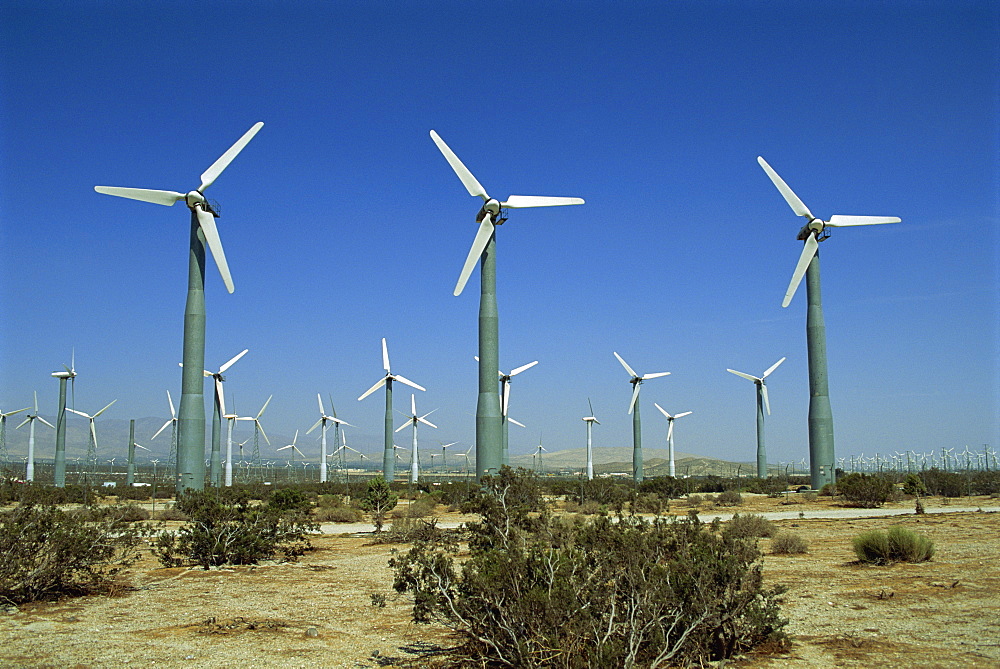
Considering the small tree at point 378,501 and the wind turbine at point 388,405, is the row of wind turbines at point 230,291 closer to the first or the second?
the small tree at point 378,501

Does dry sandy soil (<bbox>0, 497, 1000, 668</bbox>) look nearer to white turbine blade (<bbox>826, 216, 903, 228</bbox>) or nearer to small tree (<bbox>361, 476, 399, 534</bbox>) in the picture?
small tree (<bbox>361, 476, 399, 534</bbox>)

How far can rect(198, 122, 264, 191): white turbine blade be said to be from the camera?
117ft

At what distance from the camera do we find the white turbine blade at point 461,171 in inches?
1441

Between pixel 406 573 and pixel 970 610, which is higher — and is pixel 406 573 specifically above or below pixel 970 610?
above

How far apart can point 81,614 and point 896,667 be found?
13472mm

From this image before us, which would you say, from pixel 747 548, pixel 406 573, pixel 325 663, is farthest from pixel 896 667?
pixel 325 663

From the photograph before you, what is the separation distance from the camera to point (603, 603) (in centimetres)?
936

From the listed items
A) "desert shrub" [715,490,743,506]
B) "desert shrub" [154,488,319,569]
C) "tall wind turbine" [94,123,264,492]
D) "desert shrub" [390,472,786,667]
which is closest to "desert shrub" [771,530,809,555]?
"desert shrub" [390,472,786,667]

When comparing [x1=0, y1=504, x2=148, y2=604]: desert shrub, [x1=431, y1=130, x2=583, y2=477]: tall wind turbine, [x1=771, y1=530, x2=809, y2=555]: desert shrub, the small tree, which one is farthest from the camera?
the small tree

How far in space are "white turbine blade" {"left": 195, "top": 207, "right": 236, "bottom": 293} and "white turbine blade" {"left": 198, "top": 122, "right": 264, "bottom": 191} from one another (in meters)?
1.62

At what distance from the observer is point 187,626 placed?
13.0 meters

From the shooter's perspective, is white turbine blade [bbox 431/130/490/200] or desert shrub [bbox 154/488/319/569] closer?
desert shrub [bbox 154/488/319/569]

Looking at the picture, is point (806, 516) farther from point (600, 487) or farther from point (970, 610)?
point (970, 610)

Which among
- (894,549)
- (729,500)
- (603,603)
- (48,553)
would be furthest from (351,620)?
(729,500)
